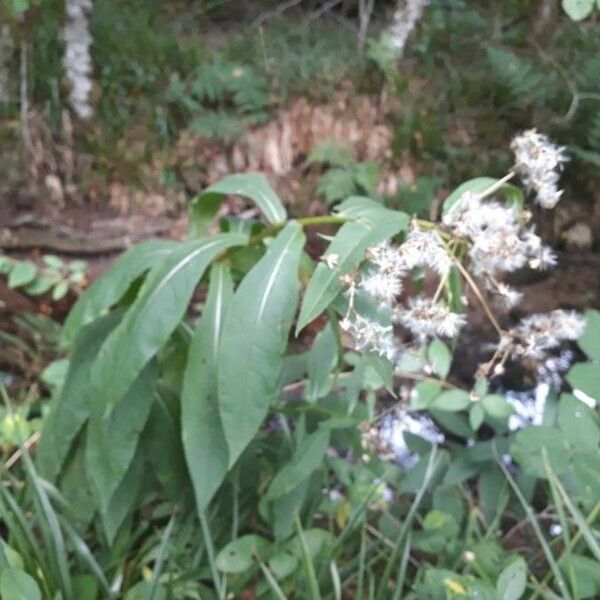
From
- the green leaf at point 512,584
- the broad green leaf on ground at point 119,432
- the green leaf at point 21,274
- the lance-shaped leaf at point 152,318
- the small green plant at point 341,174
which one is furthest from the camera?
the small green plant at point 341,174

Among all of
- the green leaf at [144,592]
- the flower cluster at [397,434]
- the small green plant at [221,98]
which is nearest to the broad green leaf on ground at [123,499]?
the green leaf at [144,592]

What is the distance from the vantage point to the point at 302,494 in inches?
75.9

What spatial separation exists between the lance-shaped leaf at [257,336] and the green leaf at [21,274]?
1379mm

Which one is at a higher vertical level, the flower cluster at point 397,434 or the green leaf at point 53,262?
the green leaf at point 53,262

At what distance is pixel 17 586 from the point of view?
1.64 metres

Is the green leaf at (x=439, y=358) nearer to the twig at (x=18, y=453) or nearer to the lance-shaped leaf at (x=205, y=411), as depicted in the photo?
the lance-shaped leaf at (x=205, y=411)

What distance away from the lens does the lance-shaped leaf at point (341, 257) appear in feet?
4.64

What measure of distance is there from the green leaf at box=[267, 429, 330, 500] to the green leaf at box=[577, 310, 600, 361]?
53cm

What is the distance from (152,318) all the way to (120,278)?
8.5 inches

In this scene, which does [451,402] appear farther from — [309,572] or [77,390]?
[77,390]

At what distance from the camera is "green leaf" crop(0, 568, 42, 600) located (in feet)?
5.33

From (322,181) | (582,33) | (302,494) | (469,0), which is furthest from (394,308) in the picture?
(469,0)

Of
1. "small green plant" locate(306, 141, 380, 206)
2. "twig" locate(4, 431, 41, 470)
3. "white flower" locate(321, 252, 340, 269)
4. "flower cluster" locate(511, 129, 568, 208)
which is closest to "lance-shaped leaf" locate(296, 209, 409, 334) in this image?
"white flower" locate(321, 252, 340, 269)

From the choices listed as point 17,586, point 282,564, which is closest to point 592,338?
→ point 282,564
